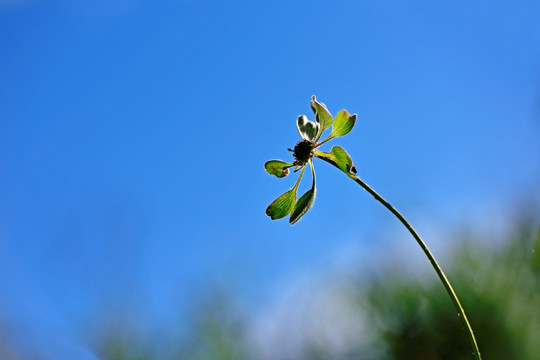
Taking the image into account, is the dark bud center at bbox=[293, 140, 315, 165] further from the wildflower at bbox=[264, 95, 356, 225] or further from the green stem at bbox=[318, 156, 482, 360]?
the green stem at bbox=[318, 156, 482, 360]

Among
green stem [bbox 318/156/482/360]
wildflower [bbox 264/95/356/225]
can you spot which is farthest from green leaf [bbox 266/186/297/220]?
green stem [bbox 318/156/482/360]

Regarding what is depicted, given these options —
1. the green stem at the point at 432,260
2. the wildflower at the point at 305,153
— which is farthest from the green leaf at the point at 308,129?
the green stem at the point at 432,260

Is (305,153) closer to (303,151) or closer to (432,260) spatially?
(303,151)

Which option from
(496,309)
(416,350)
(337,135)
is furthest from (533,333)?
(337,135)

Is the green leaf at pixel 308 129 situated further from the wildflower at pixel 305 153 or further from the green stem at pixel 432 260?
the green stem at pixel 432 260

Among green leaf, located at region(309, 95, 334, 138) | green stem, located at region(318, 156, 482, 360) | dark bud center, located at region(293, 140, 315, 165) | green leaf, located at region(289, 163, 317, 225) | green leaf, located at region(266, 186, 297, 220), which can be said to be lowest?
green stem, located at region(318, 156, 482, 360)

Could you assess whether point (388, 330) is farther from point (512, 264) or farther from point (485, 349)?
point (512, 264)

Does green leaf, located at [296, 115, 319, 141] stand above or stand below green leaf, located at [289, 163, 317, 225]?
above
